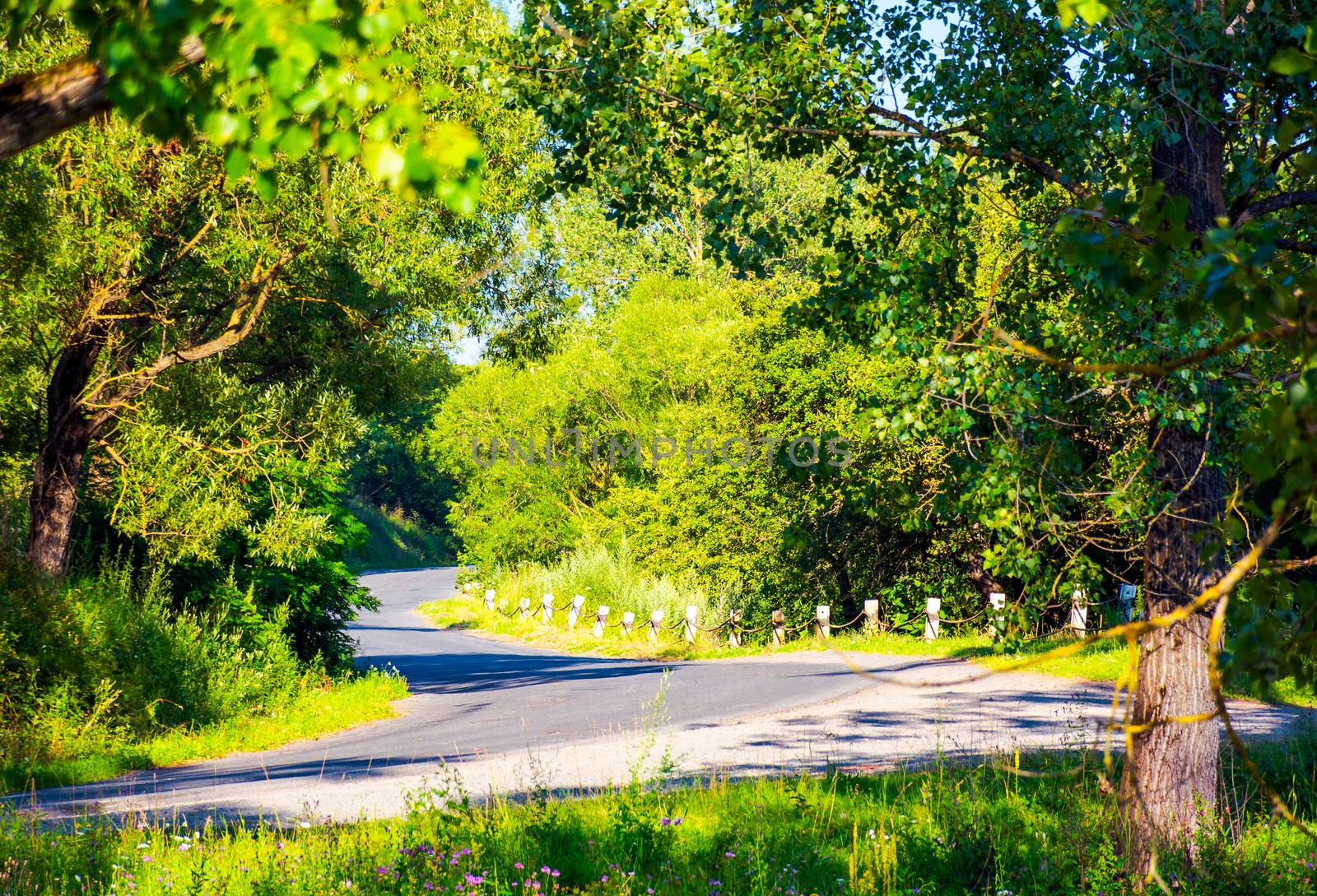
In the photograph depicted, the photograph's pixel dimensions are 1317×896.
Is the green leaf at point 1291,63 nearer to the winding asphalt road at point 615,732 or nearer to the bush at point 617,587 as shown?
the winding asphalt road at point 615,732

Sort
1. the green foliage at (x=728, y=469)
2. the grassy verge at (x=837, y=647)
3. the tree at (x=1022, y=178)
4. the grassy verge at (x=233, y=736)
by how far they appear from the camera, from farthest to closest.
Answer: the green foliage at (x=728, y=469) < the grassy verge at (x=837, y=647) < the grassy verge at (x=233, y=736) < the tree at (x=1022, y=178)

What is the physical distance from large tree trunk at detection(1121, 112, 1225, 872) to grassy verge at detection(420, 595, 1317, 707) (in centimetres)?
524

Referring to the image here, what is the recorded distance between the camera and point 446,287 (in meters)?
13.8

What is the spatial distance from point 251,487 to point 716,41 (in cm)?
967

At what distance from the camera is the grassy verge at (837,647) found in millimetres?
15492

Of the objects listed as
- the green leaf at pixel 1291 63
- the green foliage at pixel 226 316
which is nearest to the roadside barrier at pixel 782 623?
the green foliage at pixel 226 316

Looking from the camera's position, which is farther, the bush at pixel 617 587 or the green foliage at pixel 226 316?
the bush at pixel 617 587

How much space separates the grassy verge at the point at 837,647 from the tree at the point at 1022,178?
5586 mm

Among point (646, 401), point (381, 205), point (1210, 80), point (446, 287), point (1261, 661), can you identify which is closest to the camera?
point (1261, 661)

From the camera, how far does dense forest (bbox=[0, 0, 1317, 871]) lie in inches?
97.1

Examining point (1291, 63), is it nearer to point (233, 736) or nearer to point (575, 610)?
point (233, 736)

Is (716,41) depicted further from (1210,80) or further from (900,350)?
(1210,80)

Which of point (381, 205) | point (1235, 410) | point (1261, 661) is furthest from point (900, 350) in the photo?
point (381, 205)

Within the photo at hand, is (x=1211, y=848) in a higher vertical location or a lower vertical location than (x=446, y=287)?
lower
